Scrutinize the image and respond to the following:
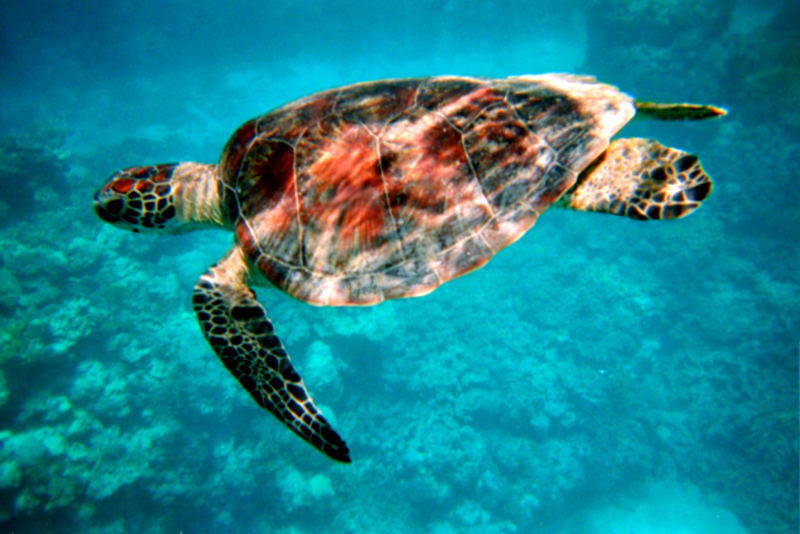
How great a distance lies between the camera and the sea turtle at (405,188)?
2303 mm

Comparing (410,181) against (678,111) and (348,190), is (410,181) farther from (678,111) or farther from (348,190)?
(678,111)

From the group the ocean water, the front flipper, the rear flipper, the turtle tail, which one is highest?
the turtle tail

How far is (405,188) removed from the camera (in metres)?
2.32

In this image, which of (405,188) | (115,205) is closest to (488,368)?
(405,188)

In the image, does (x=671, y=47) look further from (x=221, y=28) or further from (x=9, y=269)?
(x=221, y=28)

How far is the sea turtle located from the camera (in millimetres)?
2303

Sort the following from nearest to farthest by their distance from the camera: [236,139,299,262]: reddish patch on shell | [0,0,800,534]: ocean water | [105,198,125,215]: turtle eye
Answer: [236,139,299,262]: reddish patch on shell
[105,198,125,215]: turtle eye
[0,0,800,534]: ocean water

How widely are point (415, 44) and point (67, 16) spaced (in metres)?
33.1

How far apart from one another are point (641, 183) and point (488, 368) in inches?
376

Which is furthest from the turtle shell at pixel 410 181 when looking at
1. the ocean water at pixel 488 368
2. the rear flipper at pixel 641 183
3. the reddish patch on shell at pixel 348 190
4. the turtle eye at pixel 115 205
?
the ocean water at pixel 488 368

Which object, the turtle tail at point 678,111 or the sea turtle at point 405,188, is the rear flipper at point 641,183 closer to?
the sea turtle at point 405,188

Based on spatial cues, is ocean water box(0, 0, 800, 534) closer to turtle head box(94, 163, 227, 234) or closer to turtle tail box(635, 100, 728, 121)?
turtle head box(94, 163, 227, 234)

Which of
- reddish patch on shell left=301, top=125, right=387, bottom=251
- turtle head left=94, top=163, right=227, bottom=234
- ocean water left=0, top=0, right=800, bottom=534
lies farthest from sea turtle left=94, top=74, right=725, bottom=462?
ocean water left=0, top=0, right=800, bottom=534

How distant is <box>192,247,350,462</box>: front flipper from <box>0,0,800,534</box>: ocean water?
22.8 feet
